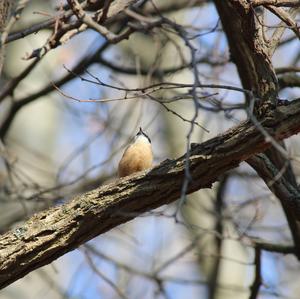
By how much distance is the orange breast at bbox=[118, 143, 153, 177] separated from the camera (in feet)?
12.3

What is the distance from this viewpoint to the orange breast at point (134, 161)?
373cm

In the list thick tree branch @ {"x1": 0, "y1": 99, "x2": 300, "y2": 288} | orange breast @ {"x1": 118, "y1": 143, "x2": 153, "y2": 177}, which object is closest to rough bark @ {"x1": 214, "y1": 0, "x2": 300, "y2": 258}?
thick tree branch @ {"x1": 0, "y1": 99, "x2": 300, "y2": 288}

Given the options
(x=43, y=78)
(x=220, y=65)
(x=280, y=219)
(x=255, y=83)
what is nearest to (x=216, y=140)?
(x=255, y=83)

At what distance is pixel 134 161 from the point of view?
375cm

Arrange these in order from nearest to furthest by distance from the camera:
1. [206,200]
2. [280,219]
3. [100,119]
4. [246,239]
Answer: [246,239]
[100,119]
[206,200]
[280,219]

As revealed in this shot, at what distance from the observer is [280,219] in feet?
32.8

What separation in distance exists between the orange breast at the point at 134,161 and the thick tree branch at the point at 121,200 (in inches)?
24.2

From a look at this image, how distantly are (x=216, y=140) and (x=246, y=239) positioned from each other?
170 cm

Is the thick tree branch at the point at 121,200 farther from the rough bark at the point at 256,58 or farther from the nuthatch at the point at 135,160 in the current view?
the nuthatch at the point at 135,160

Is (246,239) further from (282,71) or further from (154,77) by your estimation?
(154,77)

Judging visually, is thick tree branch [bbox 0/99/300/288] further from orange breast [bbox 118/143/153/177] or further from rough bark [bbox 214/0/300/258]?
orange breast [bbox 118/143/153/177]

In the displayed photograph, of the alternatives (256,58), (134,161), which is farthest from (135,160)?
(256,58)

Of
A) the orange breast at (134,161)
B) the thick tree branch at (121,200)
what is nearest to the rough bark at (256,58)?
the thick tree branch at (121,200)

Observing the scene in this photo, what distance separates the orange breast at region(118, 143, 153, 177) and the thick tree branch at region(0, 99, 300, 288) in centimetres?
61
